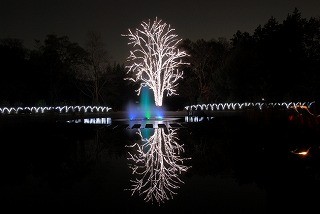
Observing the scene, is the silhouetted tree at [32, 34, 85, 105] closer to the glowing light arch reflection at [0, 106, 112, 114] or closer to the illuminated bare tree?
the glowing light arch reflection at [0, 106, 112, 114]

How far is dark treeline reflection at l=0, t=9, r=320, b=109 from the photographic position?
122 feet

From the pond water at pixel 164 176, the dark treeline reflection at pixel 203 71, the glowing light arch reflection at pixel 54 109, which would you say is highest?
the dark treeline reflection at pixel 203 71

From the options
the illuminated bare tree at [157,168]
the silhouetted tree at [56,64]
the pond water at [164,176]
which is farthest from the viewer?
the silhouetted tree at [56,64]

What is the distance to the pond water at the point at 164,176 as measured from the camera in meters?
5.39

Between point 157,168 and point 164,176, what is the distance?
0.86 metres

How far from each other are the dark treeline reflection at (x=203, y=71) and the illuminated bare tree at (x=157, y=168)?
26443 millimetres

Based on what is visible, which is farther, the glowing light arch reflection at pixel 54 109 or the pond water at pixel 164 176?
the glowing light arch reflection at pixel 54 109

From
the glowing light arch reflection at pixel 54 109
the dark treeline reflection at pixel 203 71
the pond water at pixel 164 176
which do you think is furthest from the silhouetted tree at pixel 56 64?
the pond water at pixel 164 176

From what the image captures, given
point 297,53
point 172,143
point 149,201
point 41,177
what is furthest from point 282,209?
point 297,53

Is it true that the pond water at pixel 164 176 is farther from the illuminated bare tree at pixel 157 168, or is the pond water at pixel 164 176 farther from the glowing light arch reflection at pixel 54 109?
the glowing light arch reflection at pixel 54 109

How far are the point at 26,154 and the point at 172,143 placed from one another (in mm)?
4487

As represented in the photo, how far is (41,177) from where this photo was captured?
7.45m

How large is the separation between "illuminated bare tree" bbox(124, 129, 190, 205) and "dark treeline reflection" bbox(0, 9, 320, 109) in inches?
1041

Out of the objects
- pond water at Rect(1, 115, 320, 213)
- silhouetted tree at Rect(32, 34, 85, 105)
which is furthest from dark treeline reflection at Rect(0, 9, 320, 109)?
pond water at Rect(1, 115, 320, 213)
